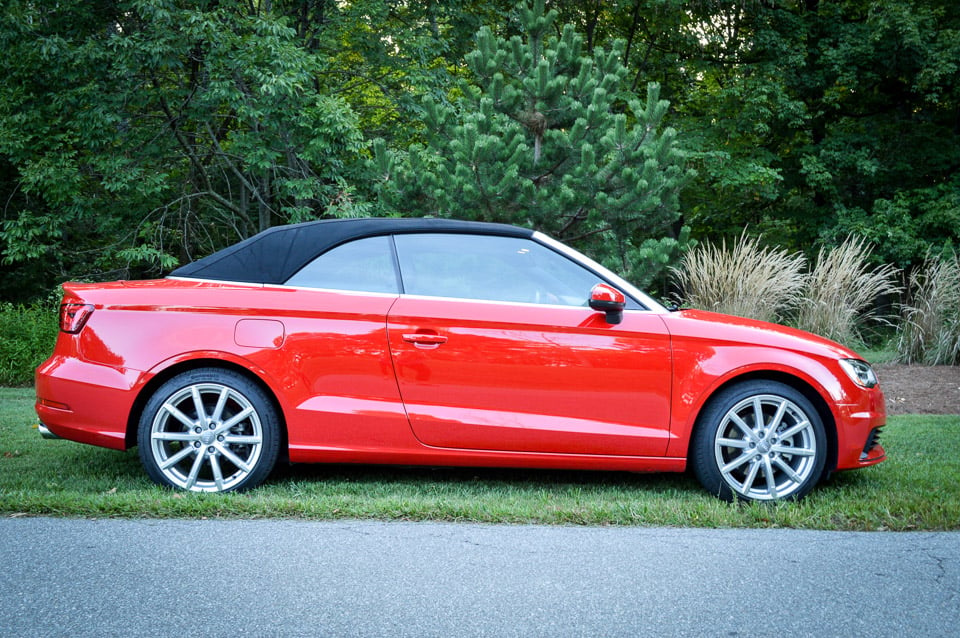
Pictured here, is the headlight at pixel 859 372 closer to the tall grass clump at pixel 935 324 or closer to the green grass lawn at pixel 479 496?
the green grass lawn at pixel 479 496

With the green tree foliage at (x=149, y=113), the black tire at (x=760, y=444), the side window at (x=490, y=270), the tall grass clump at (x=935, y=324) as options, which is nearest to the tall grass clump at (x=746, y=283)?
the tall grass clump at (x=935, y=324)

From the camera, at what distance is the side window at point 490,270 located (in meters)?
4.92

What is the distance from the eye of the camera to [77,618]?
2.97 meters

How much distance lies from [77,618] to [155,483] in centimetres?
186

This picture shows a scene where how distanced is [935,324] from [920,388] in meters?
2.18

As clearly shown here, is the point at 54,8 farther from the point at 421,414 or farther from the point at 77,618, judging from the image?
the point at 77,618

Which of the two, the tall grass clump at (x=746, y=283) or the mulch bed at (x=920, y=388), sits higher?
the tall grass clump at (x=746, y=283)

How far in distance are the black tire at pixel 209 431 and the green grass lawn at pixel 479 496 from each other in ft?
0.44

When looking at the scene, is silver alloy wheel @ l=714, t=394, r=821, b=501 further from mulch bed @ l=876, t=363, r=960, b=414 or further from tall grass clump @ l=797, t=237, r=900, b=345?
tall grass clump @ l=797, t=237, r=900, b=345

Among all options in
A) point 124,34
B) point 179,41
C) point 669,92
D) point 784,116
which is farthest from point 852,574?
point 669,92

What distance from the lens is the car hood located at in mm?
4805

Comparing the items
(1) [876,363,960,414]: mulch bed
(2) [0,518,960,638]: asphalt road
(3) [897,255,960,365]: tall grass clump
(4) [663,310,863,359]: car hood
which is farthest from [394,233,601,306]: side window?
(3) [897,255,960,365]: tall grass clump

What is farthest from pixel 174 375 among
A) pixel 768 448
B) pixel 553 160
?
pixel 553 160

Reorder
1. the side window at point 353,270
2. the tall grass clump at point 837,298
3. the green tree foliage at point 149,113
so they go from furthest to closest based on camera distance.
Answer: the green tree foliage at point 149,113 < the tall grass clump at point 837,298 < the side window at point 353,270
